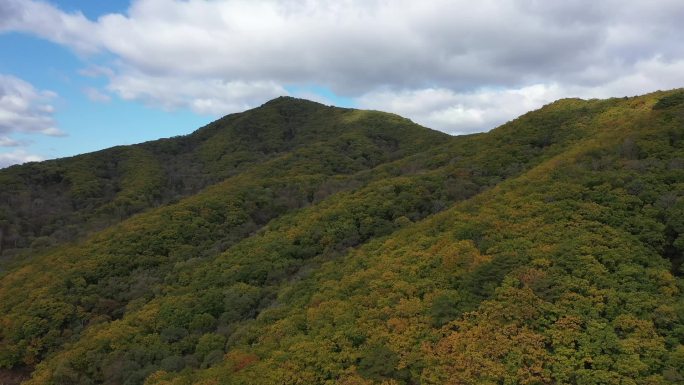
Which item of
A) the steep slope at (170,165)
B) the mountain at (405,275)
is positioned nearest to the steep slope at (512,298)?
the mountain at (405,275)

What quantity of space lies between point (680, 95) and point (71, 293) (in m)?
37.4

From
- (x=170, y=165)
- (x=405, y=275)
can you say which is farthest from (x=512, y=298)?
(x=170, y=165)

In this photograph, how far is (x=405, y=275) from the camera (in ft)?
63.4

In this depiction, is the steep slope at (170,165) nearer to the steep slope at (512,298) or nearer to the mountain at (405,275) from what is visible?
the mountain at (405,275)

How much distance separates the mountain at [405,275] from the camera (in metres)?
14.4

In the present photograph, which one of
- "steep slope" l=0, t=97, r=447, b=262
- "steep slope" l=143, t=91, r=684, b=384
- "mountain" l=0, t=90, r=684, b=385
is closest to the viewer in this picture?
"steep slope" l=143, t=91, r=684, b=384

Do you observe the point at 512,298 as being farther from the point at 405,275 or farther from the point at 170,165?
the point at 170,165

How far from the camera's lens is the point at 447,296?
16797 mm

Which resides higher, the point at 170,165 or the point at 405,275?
the point at 170,165

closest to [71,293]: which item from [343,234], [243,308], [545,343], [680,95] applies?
[243,308]

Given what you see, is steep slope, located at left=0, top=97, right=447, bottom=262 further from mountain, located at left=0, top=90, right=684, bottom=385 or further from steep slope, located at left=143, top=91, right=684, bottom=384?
steep slope, located at left=143, top=91, right=684, bottom=384

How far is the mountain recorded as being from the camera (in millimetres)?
14352

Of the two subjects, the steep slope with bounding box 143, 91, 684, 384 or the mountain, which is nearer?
the steep slope with bounding box 143, 91, 684, 384

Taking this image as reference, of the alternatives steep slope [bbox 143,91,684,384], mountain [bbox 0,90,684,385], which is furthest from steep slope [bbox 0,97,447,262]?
steep slope [bbox 143,91,684,384]
